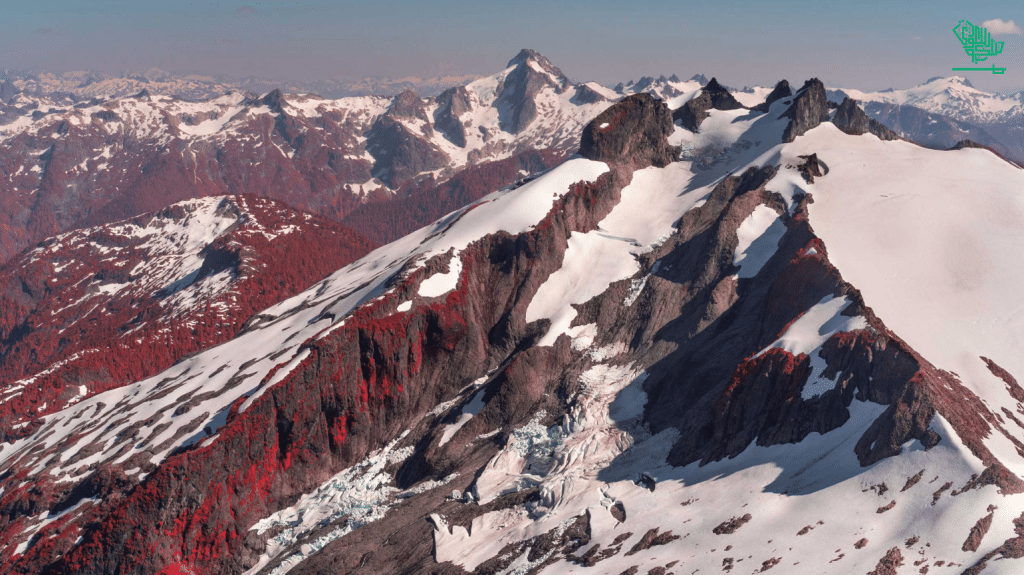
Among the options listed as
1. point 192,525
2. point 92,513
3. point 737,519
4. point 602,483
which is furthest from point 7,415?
point 737,519

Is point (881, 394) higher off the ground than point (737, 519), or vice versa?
point (881, 394)

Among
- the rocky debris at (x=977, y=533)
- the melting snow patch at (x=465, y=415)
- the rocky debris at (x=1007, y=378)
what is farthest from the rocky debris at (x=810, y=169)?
the rocky debris at (x=977, y=533)

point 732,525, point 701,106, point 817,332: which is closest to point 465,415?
point 732,525

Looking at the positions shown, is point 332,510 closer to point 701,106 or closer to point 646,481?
point 646,481

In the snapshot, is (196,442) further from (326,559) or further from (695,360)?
(695,360)

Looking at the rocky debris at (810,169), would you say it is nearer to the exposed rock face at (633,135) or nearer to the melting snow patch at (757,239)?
the melting snow patch at (757,239)

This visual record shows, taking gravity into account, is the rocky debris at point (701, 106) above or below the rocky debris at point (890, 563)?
above
